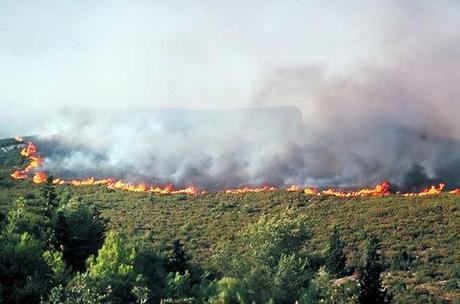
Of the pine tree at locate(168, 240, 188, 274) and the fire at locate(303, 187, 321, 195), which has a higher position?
the fire at locate(303, 187, 321, 195)

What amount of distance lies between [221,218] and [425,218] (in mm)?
35742

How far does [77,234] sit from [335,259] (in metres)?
32.9

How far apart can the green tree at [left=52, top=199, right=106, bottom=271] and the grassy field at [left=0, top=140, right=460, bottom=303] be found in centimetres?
1418

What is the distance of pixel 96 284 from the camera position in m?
54.4

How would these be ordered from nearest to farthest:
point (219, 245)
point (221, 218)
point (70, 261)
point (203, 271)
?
point (70, 261) < point (203, 271) < point (219, 245) < point (221, 218)

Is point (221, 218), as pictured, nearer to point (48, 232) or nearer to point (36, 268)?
point (48, 232)

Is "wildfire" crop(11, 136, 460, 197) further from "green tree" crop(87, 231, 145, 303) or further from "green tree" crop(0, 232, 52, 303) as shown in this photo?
"green tree" crop(0, 232, 52, 303)

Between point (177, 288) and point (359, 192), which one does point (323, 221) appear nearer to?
point (359, 192)

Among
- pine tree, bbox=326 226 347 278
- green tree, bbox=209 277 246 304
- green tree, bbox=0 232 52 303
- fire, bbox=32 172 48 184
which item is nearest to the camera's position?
green tree, bbox=209 277 246 304

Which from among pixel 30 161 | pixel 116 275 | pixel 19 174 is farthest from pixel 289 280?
pixel 30 161

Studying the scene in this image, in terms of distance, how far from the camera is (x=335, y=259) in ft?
273

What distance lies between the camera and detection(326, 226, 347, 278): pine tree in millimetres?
80938

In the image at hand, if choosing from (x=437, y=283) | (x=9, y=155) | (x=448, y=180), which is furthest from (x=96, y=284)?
(x=9, y=155)

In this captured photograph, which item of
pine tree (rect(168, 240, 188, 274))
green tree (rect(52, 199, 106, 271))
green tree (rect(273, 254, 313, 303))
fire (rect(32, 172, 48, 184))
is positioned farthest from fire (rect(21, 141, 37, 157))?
green tree (rect(273, 254, 313, 303))
